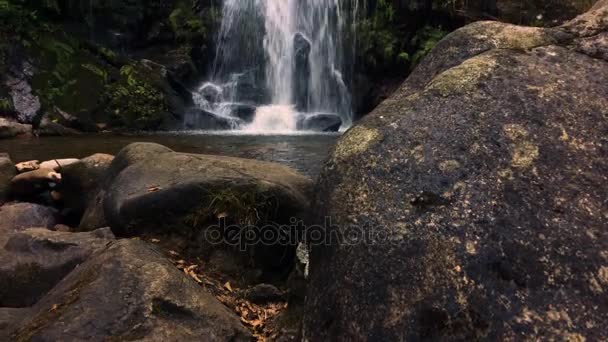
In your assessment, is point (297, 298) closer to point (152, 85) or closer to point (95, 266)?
point (95, 266)

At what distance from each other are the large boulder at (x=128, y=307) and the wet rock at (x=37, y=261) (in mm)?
759

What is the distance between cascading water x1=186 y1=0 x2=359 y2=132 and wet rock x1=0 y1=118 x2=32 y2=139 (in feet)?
21.9

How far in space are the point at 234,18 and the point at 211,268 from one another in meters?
19.7

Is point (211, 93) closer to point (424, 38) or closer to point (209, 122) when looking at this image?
point (209, 122)

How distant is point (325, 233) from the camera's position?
2.43 metres

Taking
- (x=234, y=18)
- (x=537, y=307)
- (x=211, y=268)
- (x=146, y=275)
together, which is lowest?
(x=211, y=268)

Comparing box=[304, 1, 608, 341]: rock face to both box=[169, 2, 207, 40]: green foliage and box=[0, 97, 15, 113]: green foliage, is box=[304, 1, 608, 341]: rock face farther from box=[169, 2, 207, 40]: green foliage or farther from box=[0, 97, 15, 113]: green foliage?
box=[169, 2, 207, 40]: green foliage

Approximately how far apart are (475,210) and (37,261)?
10.5 ft

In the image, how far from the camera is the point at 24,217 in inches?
207

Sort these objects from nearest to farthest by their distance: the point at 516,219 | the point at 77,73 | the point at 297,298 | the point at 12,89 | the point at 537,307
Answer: the point at 537,307, the point at 516,219, the point at 297,298, the point at 12,89, the point at 77,73

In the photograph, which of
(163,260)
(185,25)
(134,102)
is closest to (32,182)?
(163,260)

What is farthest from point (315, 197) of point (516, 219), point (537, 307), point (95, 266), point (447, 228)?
point (95, 266)

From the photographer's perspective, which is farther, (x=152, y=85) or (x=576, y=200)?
(x=152, y=85)

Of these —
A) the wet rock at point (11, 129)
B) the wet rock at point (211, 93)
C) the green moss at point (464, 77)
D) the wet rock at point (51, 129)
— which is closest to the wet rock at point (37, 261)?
the green moss at point (464, 77)
